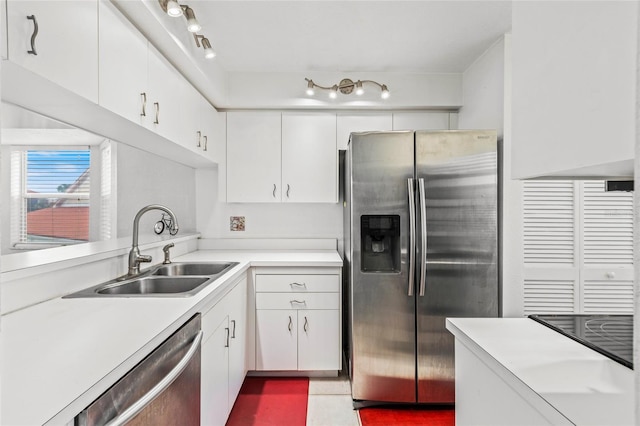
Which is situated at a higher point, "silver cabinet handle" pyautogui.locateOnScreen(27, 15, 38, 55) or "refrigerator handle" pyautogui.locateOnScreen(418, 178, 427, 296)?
"silver cabinet handle" pyautogui.locateOnScreen(27, 15, 38, 55)

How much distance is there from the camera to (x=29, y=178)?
A: 1.47 meters

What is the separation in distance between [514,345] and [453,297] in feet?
A: 4.30

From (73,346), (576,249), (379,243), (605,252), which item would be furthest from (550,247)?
(73,346)

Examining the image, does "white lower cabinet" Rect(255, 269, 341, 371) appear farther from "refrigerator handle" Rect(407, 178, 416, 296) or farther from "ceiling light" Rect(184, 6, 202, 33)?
"ceiling light" Rect(184, 6, 202, 33)

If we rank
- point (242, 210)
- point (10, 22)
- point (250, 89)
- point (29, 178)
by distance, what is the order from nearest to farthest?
point (10, 22), point (29, 178), point (250, 89), point (242, 210)

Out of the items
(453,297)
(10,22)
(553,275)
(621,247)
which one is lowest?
(453,297)

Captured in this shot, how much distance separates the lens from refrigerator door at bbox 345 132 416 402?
226 centimetres

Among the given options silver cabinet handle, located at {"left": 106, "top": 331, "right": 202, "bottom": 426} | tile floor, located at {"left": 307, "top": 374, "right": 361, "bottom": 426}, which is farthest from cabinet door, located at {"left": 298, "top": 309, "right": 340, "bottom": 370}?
silver cabinet handle, located at {"left": 106, "top": 331, "right": 202, "bottom": 426}

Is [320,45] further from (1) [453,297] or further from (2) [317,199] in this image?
(1) [453,297]

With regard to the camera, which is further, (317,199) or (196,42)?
(317,199)

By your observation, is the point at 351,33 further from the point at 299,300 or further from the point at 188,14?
the point at 299,300

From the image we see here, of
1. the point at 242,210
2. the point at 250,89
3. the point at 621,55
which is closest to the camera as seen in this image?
the point at 621,55

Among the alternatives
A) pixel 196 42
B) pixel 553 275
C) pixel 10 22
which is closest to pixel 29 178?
pixel 10 22

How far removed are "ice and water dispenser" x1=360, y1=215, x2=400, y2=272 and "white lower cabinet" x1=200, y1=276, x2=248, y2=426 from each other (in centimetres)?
85
